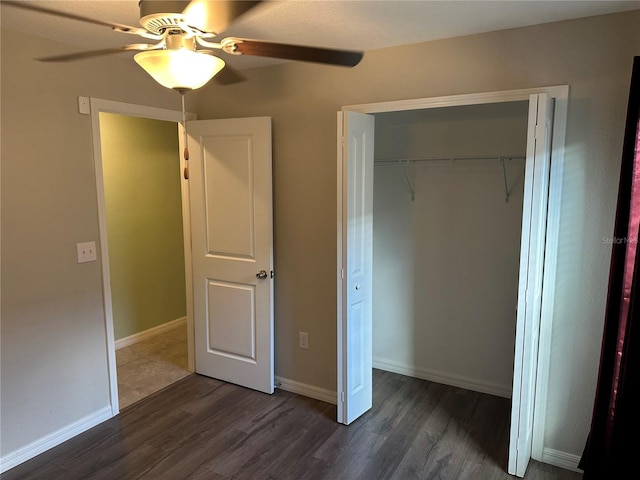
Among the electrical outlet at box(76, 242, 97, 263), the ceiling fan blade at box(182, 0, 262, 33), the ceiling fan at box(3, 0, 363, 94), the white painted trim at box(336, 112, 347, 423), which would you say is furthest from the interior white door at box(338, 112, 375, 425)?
the electrical outlet at box(76, 242, 97, 263)

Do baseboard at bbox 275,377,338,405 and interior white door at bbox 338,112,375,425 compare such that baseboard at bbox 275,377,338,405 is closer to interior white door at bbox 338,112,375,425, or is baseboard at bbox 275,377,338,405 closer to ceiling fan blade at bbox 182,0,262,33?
interior white door at bbox 338,112,375,425

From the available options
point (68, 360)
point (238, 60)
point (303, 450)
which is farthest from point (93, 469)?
point (238, 60)

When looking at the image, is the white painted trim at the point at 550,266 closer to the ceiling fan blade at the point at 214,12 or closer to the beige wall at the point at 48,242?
the ceiling fan blade at the point at 214,12

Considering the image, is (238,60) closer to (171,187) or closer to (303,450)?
(171,187)

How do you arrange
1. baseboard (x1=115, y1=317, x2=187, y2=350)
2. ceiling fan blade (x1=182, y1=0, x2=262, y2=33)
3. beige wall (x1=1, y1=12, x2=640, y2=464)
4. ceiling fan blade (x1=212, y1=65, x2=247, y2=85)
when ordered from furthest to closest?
baseboard (x1=115, y1=317, x2=187, y2=350), beige wall (x1=1, y1=12, x2=640, y2=464), ceiling fan blade (x1=212, y1=65, x2=247, y2=85), ceiling fan blade (x1=182, y1=0, x2=262, y2=33)

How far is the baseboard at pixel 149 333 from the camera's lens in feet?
14.3

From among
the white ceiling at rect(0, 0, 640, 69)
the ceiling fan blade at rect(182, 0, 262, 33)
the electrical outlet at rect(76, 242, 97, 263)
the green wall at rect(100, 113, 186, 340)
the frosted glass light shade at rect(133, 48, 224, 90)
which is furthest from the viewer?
the green wall at rect(100, 113, 186, 340)

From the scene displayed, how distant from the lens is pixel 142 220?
4.46m

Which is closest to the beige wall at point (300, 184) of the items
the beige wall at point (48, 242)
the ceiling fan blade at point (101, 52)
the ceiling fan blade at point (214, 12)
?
the beige wall at point (48, 242)

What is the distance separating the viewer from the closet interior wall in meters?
3.21

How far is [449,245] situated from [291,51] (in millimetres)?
2238

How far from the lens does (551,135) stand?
7.66 ft

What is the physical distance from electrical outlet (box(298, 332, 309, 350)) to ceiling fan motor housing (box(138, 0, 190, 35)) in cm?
231

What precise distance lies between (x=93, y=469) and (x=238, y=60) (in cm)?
265
